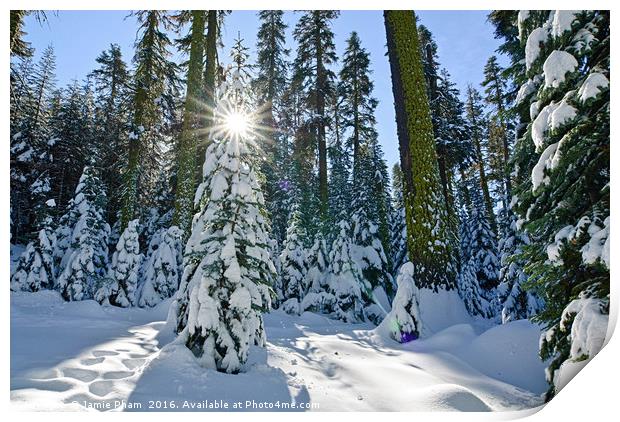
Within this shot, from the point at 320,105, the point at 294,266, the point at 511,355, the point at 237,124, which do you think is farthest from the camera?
the point at 320,105

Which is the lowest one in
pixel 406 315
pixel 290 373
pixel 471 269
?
pixel 290 373

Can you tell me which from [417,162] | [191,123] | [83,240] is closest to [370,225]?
[191,123]

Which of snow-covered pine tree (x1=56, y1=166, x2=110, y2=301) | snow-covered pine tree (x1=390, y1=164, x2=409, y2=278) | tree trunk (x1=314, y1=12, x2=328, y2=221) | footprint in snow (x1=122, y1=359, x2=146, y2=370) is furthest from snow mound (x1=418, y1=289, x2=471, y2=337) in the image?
snow-covered pine tree (x1=390, y1=164, x2=409, y2=278)

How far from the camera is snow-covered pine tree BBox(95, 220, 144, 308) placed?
11.1 metres

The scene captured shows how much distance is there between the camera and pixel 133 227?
11.6 metres

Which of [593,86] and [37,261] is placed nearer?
[593,86]

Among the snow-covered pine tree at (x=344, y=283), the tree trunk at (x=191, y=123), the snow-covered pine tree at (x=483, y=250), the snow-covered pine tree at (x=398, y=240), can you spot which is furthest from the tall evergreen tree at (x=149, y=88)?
the snow-covered pine tree at (x=483, y=250)

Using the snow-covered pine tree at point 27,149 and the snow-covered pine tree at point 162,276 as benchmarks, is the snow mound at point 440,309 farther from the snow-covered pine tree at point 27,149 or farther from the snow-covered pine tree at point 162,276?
the snow-covered pine tree at point 162,276

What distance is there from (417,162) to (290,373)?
447 centimetres

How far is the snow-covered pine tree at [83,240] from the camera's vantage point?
10734 millimetres

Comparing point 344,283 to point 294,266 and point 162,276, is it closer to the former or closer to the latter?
point 294,266

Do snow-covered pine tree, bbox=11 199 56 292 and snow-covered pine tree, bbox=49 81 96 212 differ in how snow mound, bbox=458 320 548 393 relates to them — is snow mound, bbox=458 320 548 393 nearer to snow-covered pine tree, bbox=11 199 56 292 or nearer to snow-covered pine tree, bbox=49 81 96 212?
snow-covered pine tree, bbox=11 199 56 292

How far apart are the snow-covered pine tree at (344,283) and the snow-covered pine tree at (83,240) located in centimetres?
718

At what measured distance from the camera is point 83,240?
11.2m
